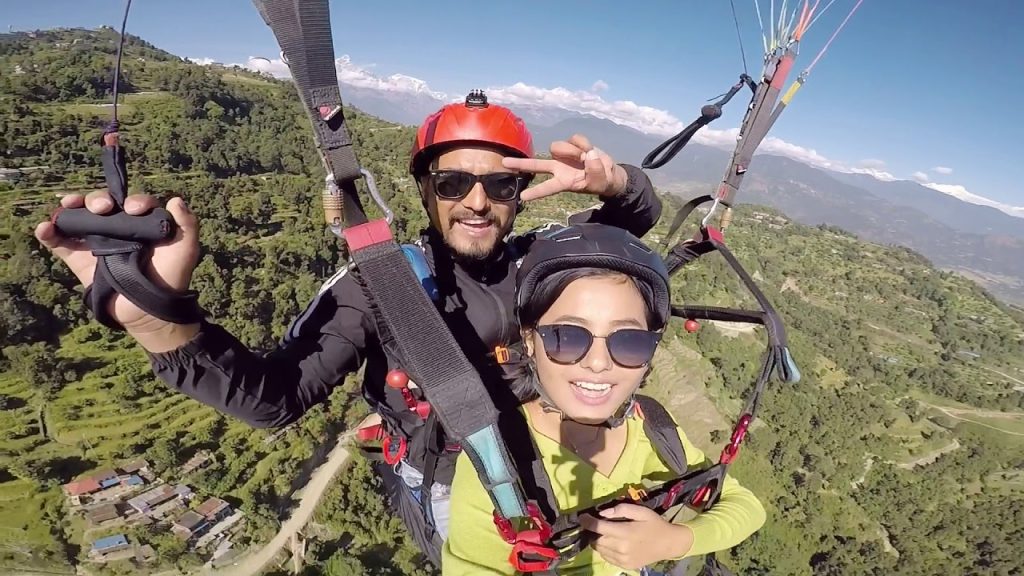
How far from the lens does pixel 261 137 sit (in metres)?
87.2

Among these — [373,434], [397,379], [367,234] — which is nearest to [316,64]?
[367,234]

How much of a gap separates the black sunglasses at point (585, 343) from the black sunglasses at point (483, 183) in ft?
3.54

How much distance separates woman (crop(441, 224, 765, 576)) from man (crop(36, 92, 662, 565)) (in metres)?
0.34

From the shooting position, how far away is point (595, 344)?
2.50 m

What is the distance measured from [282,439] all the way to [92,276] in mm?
35277

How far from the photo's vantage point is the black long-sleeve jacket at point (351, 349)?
189 cm

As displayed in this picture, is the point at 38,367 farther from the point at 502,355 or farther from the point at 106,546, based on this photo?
the point at 502,355

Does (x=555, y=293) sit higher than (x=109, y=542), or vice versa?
(x=555, y=293)

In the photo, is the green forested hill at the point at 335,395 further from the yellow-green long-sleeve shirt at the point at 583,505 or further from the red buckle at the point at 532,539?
the yellow-green long-sleeve shirt at the point at 583,505

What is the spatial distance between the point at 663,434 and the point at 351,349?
1.97 meters

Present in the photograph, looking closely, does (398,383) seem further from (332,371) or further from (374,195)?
(374,195)

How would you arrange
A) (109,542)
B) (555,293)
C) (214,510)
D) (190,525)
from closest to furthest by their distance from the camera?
(555,293), (109,542), (190,525), (214,510)

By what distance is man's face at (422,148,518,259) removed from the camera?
10.4 feet

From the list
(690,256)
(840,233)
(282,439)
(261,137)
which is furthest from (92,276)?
(840,233)
